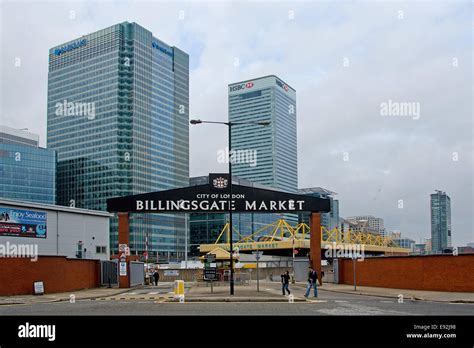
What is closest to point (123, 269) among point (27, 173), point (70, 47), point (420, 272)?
point (420, 272)

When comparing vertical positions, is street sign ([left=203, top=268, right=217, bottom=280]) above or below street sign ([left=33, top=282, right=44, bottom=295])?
above

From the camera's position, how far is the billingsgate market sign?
43.5m

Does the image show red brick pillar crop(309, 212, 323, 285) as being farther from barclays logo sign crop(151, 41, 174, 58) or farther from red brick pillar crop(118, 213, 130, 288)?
barclays logo sign crop(151, 41, 174, 58)

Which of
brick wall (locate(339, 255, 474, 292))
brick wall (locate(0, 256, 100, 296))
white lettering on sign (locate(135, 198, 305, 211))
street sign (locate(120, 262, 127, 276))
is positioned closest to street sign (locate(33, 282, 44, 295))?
brick wall (locate(0, 256, 100, 296))

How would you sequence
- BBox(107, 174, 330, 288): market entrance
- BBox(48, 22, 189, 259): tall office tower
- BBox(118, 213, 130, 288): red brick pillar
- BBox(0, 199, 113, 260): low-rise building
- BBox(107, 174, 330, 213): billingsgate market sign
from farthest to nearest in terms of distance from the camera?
BBox(48, 22, 189, 259): tall office tower, BBox(0, 199, 113, 260): low-rise building, BBox(107, 174, 330, 213): billingsgate market sign, BBox(107, 174, 330, 288): market entrance, BBox(118, 213, 130, 288): red brick pillar

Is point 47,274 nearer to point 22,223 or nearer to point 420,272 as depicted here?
point 22,223

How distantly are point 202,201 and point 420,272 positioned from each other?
17.2m

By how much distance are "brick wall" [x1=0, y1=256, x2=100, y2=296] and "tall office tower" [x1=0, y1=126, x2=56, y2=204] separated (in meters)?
130

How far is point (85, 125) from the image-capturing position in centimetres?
17988

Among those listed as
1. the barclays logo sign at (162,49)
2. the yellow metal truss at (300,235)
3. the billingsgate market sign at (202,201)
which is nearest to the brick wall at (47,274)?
the billingsgate market sign at (202,201)

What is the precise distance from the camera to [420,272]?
117 ft
